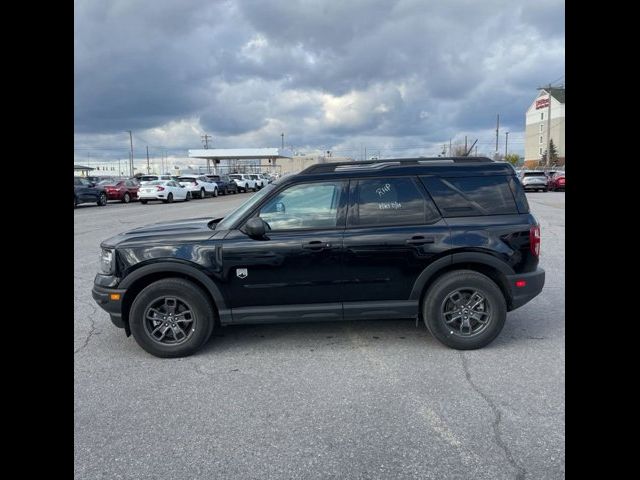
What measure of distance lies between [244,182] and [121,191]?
17.6 m

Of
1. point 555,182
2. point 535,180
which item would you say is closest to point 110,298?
point 535,180

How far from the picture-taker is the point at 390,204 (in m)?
4.37

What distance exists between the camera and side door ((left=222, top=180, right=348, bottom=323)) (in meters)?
4.14

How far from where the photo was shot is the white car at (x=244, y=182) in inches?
1781

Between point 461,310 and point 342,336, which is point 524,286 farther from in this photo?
point 342,336

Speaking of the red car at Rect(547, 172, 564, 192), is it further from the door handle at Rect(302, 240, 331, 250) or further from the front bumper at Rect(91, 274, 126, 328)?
the front bumper at Rect(91, 274, 126, 328)

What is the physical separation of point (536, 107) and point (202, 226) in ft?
359

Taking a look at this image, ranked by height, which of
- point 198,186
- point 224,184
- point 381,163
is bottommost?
point 381,163

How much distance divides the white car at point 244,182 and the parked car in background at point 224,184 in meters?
1.36

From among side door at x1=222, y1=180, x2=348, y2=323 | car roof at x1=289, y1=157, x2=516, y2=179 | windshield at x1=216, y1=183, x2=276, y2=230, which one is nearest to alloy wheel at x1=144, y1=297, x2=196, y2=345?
side door at x1=222, y1=180, x2=348, y2=323

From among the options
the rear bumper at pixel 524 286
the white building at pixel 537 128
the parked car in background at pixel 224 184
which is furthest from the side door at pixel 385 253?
the white building at pixel 537 128

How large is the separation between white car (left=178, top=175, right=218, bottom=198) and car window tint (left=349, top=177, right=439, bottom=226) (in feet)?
95.5
